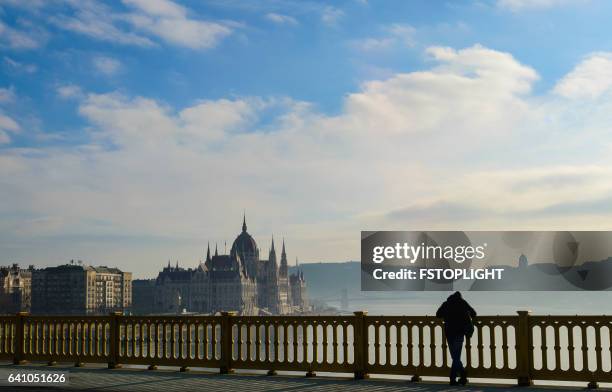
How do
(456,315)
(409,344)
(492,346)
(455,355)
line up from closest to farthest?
(455,355) < (492,346) < (456,315) < (409,344)

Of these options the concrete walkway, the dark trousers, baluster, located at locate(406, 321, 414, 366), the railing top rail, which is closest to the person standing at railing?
the dark trousers

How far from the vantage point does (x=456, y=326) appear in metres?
15.2

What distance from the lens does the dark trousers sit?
15047 mm

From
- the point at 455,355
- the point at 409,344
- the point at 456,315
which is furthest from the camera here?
the point at 409,344

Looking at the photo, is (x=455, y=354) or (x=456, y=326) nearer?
(x=455, y=354)

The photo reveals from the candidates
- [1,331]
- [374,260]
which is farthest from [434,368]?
[374,260]

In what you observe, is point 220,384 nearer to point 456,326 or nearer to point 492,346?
point 456,326

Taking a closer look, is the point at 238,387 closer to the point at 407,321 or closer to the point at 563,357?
the point at 407,321

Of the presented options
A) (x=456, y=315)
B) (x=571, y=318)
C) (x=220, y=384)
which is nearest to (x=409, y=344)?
(x=456, y=315)

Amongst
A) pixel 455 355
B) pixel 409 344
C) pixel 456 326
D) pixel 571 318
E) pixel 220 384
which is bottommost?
pixel 220 384

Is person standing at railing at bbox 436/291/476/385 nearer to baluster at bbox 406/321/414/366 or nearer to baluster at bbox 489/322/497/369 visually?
baluster at bbox 489/322/497/369

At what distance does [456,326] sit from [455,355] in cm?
58

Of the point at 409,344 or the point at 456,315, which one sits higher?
the point at 456,315

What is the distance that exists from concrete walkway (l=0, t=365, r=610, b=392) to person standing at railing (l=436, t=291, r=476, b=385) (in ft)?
1.21
